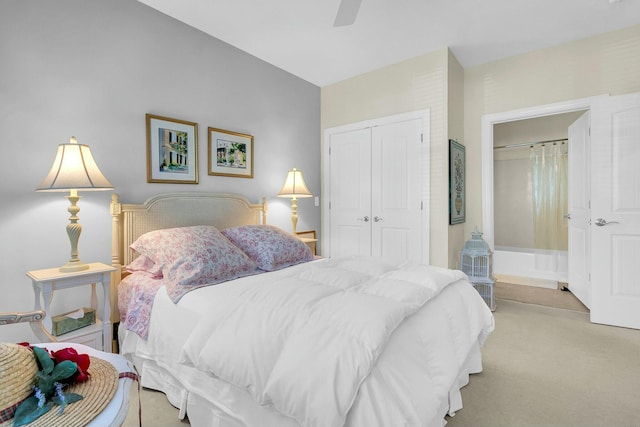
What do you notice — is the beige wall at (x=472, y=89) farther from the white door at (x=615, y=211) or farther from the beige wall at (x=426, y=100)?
the white door at (x=615, y=211)

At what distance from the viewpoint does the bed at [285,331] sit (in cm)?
106

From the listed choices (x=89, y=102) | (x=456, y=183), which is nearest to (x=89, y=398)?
(x=89, y=102)

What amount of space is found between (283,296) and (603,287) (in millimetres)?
3135

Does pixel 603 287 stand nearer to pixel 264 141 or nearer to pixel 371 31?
pixel 371 31

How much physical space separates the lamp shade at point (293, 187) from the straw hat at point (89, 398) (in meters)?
2.46

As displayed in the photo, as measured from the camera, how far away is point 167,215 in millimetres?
2568

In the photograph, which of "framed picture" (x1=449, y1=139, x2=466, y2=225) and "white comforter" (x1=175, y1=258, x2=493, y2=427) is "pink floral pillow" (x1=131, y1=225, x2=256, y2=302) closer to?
"white comforter" (x1=175, y1=258, x2=493, y2=427)

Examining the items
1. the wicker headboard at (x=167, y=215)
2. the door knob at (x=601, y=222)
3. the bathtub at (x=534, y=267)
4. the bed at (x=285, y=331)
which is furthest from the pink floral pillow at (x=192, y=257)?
the bathtub at (x=534, y=267)

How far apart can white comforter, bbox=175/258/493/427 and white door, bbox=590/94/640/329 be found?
2141 millimetres

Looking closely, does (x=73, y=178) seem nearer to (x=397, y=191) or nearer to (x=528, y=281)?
(x=397, y=191)

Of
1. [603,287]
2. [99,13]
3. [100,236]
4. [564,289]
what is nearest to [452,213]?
[603,287]

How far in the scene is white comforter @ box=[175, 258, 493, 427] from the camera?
103 cm

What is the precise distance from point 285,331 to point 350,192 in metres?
2.94

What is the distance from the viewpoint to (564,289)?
4082mm
